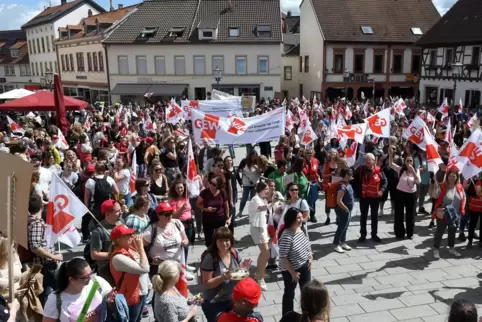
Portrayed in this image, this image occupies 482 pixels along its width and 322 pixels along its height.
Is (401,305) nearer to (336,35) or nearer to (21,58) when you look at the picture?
(336,35)

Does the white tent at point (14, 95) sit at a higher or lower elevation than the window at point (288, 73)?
lower

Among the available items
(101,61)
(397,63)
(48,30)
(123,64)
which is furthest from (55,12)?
(397,63)

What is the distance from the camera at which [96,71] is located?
40.4 metres

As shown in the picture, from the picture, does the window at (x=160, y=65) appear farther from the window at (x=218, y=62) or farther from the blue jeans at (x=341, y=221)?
the blue jeans at (x=341, y=221)

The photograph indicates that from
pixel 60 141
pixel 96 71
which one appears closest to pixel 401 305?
pixel 60 141

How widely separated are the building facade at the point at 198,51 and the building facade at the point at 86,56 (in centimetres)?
282

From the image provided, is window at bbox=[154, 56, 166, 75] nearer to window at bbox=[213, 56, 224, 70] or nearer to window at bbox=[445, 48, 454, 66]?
window at bbox=[213, 56, 224, 70]

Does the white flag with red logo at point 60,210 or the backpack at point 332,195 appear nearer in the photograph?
the white flag with red logo at point 60,210

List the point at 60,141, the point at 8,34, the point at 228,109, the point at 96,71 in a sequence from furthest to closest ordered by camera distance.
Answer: the point at 8,34 < the point at 96,71 < the point at 228,109 < the point at 60,141

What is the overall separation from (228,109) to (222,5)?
88.3 ft

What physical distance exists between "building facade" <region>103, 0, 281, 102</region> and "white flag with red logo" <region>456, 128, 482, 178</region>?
97.5ft

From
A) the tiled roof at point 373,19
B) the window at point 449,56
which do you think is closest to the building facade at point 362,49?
the tiled roof at point 373,19

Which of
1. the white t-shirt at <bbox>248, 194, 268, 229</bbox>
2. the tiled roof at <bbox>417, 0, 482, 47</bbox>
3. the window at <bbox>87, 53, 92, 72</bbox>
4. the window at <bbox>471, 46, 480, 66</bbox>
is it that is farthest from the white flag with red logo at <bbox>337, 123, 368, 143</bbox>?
the window at <bbox>87, 53, 92, 72</bbox>

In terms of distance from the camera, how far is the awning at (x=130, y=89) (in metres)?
36.8
